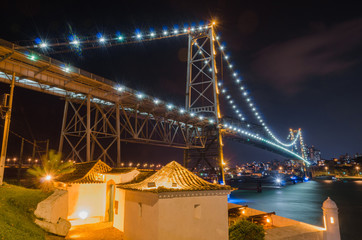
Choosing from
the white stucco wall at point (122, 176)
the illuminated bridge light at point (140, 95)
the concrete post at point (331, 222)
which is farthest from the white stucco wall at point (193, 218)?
the illuminated bridge light at point (140, 95)

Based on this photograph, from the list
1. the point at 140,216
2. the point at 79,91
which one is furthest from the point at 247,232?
the point at 79,91

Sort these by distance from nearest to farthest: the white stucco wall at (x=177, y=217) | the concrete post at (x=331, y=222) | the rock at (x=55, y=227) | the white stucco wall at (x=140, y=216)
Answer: the white stucco wall at (x=177, y=217) < the white stucco wall at (x=140, y=216) < the rock at (x=55, y=227) < the concrete post at (x=331, y=222)

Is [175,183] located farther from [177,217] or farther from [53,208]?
[53,208]

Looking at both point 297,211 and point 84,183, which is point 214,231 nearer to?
point 84,183

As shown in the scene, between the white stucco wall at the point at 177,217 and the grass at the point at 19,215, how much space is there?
323 cm

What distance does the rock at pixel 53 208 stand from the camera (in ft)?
30.7

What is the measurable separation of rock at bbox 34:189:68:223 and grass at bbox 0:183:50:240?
0.34 m

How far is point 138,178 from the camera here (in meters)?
12.2

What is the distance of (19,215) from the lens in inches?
332

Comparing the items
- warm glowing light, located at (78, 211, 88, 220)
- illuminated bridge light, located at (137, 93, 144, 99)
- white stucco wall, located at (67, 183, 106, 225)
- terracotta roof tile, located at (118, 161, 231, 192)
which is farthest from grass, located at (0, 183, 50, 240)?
illuminated bridge light, located at (137, 93, 144, 99)

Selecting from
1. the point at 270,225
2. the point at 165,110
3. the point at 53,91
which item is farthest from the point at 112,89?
the point at 270,225

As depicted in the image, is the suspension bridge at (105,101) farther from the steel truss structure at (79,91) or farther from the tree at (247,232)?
the tree at (247,232)

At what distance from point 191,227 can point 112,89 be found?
15.2 m

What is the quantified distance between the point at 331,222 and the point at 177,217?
377 inches
